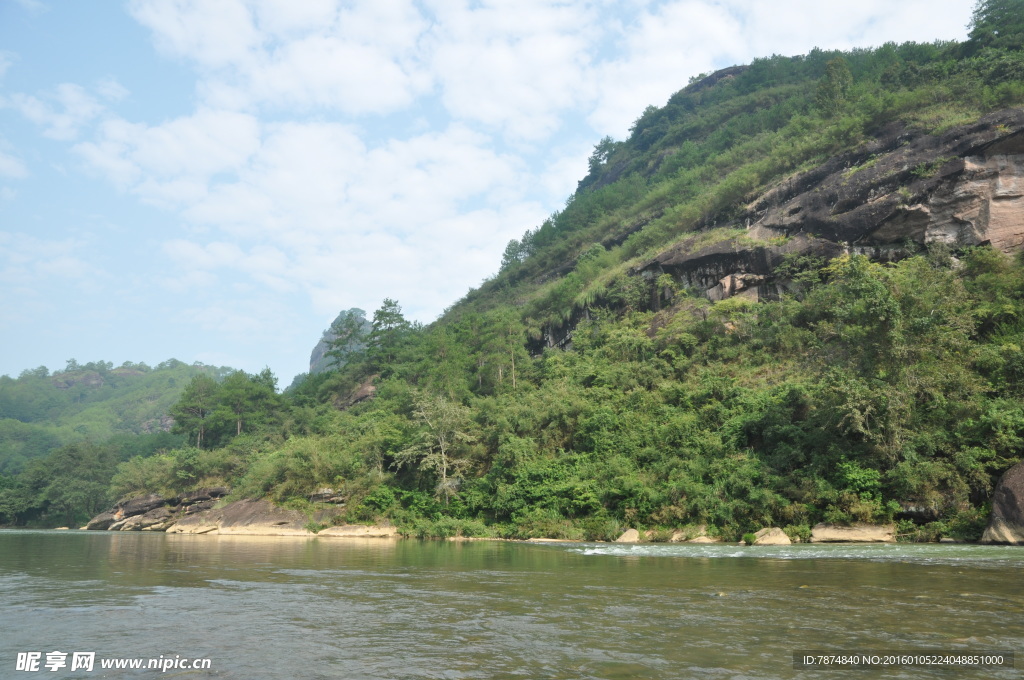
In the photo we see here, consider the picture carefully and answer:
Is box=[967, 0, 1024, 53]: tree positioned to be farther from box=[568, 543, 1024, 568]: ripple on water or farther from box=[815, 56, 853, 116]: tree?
box=[568, 543, 1024, 568]: ripple on water

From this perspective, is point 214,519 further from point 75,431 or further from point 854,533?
point 75,431

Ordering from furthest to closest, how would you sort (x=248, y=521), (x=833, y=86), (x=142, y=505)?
1. (x=833, y=86)
2. (x=142, y=505)
3. (x=248, y=521)

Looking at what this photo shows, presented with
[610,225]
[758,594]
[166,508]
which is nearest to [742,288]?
[610,225]

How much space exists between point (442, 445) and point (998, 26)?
197 feet

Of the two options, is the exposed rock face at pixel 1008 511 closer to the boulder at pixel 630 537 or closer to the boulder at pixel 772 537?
the boulder at pixel 772 537

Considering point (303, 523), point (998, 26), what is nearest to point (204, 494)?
point (303, 523)

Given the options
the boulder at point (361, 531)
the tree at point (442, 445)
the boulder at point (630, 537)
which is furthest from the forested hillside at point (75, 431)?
the boulder at point (630, 537)

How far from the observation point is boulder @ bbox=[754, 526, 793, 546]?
2256 cm

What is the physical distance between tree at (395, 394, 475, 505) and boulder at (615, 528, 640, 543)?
12.8 meters

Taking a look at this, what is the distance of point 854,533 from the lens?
71.5 feet

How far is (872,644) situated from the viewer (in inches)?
281

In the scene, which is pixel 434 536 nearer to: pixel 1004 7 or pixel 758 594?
pixel 758 594

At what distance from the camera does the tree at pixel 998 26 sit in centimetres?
4962

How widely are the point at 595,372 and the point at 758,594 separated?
3119 cm
